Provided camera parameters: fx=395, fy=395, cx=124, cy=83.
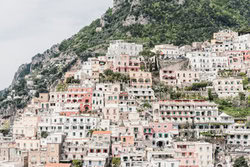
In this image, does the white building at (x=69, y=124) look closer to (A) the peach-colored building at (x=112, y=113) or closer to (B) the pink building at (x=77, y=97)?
(A) the peach-colored building at (x=112, y=113)

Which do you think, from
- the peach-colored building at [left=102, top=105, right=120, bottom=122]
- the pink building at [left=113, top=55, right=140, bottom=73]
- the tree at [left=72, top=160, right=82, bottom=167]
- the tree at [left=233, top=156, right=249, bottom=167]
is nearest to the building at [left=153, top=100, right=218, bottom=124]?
the peach-colored building at [left=102, top=105, right=120, bottom=122]

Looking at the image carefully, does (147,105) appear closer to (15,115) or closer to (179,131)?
(179,131)

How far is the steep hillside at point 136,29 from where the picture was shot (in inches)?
5349

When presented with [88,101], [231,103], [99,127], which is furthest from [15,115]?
[231,103]

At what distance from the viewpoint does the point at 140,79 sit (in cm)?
10188

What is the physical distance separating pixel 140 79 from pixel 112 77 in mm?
7252

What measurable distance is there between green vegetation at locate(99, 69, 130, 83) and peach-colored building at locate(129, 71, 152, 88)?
5.41 ft

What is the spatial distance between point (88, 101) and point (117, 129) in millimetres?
16698

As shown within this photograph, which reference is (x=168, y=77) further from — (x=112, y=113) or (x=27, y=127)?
(x=27, y=127)

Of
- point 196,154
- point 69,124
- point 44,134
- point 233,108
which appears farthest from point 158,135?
point 44,134

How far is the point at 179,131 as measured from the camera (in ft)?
268

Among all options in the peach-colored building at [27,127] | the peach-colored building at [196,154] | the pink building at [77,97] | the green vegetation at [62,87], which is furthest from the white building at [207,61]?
the peach-colored building at [27,127]

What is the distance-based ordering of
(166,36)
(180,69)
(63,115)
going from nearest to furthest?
(63,115) < (180,69) < (166,36)

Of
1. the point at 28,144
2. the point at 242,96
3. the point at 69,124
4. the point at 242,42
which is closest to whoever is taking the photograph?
the point at 28,144
